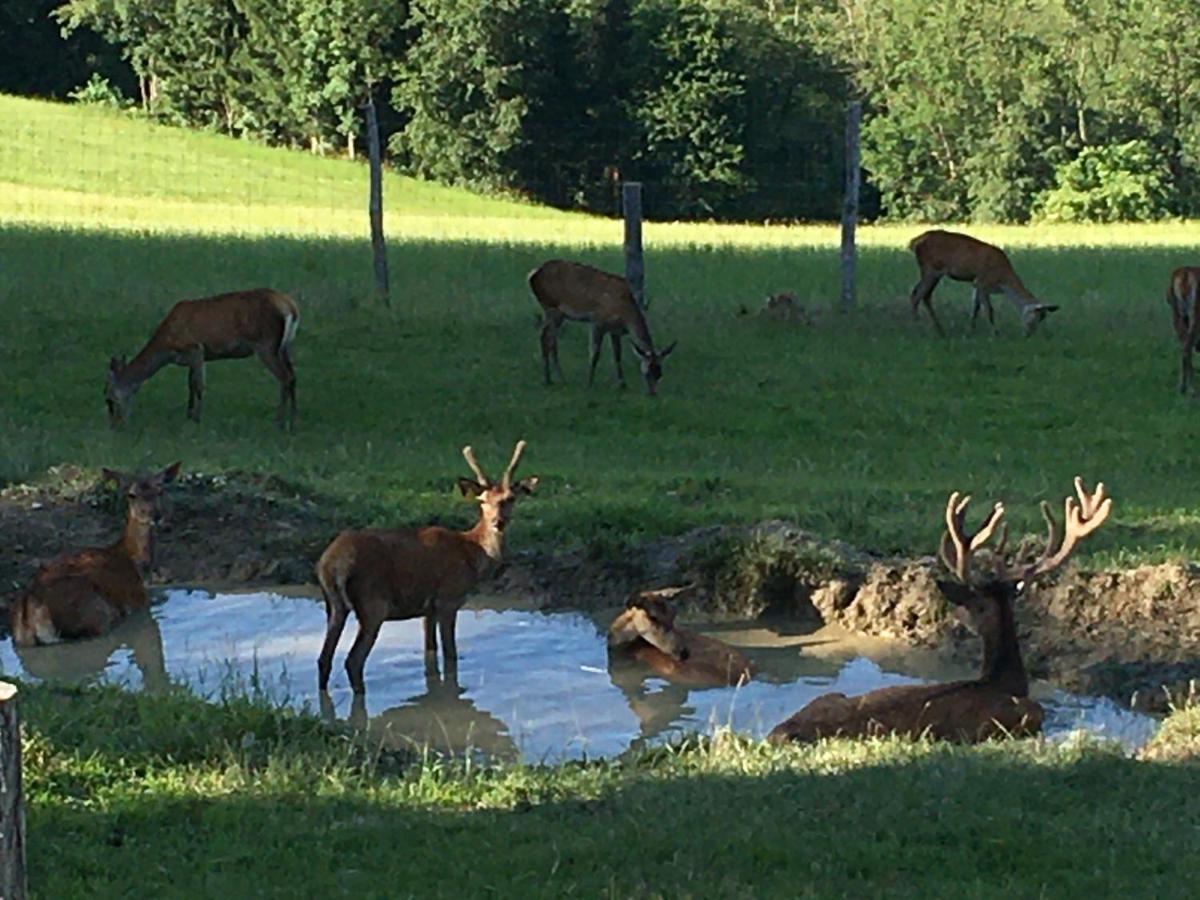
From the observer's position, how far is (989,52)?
65500 mm

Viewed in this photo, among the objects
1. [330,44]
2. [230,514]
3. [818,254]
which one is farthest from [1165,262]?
[330,44]

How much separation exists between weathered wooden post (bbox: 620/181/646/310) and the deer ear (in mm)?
9056

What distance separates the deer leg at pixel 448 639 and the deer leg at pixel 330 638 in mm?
687

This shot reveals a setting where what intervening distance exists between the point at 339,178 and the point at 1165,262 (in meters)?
26.1

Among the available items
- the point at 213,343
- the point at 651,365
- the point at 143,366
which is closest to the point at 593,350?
the point at 651,365

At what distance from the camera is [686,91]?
57.5 meters

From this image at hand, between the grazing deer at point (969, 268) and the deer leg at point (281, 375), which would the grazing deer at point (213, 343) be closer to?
the deer leg at point (281, 375)

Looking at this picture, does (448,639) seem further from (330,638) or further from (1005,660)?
(1005,660)

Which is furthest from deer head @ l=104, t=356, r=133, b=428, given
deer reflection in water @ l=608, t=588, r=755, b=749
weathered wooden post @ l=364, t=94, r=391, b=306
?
deer reflection in water @ l=608, t=588, r=755, b=749

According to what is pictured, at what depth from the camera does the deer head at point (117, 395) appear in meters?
16.7

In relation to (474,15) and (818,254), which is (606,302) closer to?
(818,254)

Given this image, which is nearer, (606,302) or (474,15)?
(606,302)

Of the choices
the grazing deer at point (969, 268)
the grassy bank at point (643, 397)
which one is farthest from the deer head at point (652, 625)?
the grazing deer at point (969, 268)

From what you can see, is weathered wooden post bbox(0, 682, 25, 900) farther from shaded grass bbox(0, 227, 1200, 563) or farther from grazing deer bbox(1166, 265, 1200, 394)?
grazing deer bbox(1166, 265, 1200, 394)
